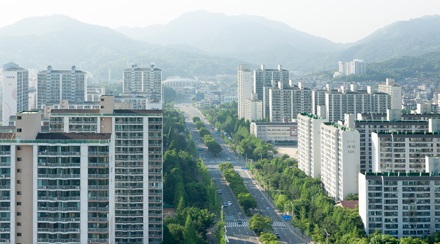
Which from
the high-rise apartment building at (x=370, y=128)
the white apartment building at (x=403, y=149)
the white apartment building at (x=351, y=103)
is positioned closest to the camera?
the white apartment building at (x=403, y=149)

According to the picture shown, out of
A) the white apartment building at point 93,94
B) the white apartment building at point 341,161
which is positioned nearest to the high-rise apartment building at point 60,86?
the white apartment building at point 93,94

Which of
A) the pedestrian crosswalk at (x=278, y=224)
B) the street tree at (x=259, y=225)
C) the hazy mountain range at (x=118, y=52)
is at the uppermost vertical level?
the hazy mountain range at (x=118, y=52)

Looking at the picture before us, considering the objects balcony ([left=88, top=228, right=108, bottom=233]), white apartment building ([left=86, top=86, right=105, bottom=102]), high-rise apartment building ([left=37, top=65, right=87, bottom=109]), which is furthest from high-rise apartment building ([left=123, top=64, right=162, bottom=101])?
balcony ([left=88, top=228, right=108, bottom=233])

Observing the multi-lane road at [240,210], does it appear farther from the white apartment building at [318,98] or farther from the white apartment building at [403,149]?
the white apartment building at [318,98]

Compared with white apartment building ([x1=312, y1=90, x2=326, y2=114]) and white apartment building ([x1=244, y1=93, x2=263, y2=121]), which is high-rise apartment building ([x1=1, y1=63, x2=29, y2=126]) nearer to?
white apartment building ([x1=244, y1=93, x2=263, y2=121])

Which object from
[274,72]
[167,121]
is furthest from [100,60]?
[167,121]

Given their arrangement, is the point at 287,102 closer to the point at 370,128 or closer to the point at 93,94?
the point at 93,94
